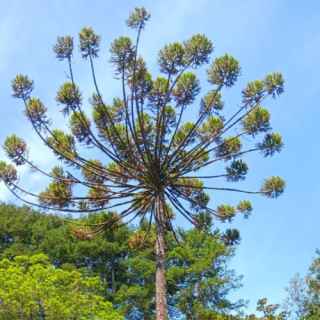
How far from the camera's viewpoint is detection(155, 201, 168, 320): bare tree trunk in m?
11.6

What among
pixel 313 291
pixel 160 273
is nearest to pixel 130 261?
pixel 313 291

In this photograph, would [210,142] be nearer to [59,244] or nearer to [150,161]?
[150,161]

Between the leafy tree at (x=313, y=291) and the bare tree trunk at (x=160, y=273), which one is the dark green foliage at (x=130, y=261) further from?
the bare tree trunk at (x=160, y=273)

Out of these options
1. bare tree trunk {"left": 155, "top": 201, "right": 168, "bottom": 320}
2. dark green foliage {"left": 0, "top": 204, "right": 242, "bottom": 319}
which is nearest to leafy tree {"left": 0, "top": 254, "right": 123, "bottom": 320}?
dark green foliage {"left": 0, "top": 204, "right": 242, "bottom": 319}

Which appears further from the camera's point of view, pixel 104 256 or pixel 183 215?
pixel 104 256

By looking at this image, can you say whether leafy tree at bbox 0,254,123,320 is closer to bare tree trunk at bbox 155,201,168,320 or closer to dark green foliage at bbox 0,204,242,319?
dark green foliage at bbox 0,204,242,319

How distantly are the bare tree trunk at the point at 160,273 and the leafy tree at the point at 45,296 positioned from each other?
15.4 meters

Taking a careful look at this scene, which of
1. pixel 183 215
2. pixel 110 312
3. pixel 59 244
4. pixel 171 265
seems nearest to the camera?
pixel 183 215

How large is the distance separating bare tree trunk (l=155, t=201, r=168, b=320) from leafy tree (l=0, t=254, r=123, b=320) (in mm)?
15384

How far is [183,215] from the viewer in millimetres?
13281

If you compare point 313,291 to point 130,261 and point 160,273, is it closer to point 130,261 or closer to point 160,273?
point 130,261

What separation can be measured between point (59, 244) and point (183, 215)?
31945 mm

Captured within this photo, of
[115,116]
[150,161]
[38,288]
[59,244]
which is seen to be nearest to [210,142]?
[150,161]

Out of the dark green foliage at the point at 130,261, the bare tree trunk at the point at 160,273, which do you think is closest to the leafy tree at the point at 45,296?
the dark green foliage at the point at 130,261
